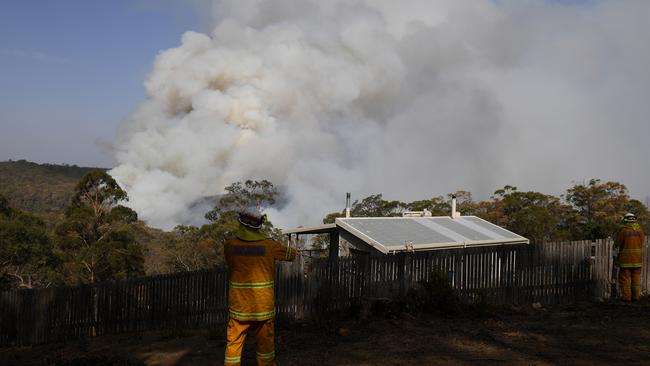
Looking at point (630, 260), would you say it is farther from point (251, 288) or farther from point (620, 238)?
point (251, 288)

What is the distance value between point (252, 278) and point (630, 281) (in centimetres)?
748

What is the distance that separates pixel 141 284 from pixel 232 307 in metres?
5.60

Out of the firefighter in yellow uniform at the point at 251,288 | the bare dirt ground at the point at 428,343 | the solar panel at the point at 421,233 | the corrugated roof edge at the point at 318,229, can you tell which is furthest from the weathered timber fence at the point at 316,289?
the corrugated roof edge at the point at 318,229

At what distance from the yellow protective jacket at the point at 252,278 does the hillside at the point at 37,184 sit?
47.7 m

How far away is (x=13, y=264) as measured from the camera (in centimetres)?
2447

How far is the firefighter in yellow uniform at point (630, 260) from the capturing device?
10188mm

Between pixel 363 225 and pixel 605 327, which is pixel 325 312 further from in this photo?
pixel 363 225

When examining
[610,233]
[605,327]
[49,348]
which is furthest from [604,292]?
[610,233]

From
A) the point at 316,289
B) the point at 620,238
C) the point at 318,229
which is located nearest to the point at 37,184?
the point at 318,229

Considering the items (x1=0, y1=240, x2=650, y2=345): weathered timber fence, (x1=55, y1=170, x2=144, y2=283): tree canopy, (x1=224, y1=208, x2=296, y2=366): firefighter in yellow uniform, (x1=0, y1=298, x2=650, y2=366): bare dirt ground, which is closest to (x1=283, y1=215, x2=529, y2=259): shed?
(x1=0, y1=240, x2=650, y2=345): weathered timber fence

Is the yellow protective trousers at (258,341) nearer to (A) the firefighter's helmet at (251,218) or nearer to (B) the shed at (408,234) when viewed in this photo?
(A) the firefighter's helmet at (251,218)

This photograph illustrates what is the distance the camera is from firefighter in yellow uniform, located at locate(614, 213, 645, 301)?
10.2 metres

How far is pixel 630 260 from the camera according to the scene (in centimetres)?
1019

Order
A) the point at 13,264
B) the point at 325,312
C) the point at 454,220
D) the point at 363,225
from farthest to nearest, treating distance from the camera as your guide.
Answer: the point at 13,264
the point at 454,220
the point at 363,225
the point at 325,312
